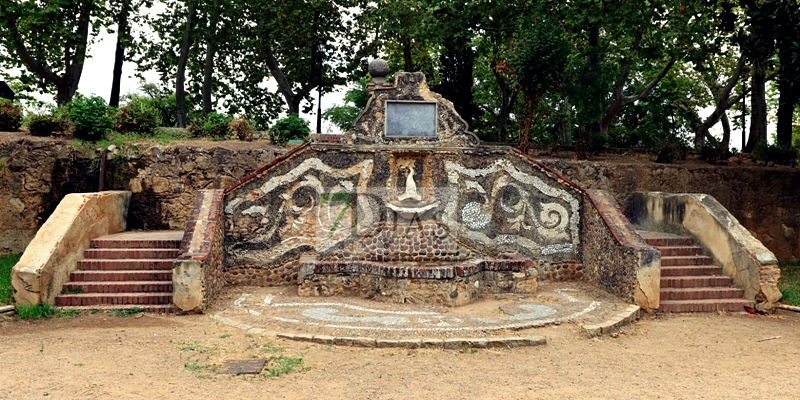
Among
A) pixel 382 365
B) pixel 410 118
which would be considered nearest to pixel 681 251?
pixel 410 118

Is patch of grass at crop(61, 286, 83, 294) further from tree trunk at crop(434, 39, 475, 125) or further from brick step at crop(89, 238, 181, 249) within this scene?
tree trunk at crop(434, 39, 475, 125)

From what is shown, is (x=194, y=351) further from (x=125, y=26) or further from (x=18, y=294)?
(x=125, y=26)

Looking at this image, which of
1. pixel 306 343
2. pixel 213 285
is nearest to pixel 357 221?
pixel 213 285

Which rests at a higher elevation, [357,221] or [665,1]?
[665,1]

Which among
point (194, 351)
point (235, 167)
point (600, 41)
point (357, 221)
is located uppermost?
point (600, 41)

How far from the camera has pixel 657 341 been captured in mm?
7836

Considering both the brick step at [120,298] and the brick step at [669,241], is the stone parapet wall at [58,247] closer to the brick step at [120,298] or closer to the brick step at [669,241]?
the brick step at [120,298]

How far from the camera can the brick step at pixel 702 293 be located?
9633 mm

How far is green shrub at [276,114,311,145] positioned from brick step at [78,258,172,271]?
5204 millimetres

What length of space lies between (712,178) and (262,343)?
430 inches

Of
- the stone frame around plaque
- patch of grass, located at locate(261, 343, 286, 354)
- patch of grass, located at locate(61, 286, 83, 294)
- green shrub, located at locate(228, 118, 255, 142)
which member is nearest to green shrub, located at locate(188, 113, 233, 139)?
green shrub, located at locate(228, 118, 255, 142)

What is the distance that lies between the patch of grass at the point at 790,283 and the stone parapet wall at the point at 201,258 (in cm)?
887

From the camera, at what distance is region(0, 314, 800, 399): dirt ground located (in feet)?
18.9

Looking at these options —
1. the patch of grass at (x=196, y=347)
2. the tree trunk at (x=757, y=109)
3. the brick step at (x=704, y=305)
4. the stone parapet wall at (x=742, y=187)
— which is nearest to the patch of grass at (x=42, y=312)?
the patch of grass at (x=196, y=347)
